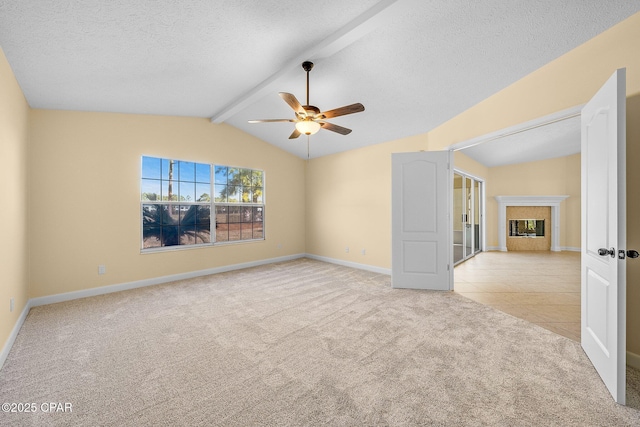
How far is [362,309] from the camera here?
3.26 meters

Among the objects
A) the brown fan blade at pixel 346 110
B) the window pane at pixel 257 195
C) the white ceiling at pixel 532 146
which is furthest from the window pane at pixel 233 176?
the white ceiling at pixel 532 146

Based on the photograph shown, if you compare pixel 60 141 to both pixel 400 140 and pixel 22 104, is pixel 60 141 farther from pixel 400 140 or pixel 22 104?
pixel 400 140

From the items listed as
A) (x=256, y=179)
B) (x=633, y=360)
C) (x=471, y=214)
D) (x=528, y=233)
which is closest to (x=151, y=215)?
(x=256, y=179)

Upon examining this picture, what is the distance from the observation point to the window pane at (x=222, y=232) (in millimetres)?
5258

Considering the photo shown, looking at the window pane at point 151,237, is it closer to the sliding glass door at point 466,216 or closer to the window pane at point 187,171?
the window pane at point 187,171

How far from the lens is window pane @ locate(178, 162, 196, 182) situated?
4.76 m

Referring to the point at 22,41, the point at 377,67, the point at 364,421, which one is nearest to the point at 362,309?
the point at 364,421

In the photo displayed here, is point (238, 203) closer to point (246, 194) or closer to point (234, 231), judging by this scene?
point (246, 194)

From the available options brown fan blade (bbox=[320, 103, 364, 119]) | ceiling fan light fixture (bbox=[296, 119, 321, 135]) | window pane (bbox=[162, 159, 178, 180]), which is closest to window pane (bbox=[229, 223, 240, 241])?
window pane (bbox=[162, 159, 178, 180])

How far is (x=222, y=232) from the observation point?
17.5 feet

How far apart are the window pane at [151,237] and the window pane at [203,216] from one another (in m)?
0.65

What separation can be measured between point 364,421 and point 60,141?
475 cm

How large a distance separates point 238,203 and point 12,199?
319 cm

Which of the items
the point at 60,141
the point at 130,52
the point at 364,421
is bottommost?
the point at 364,421
